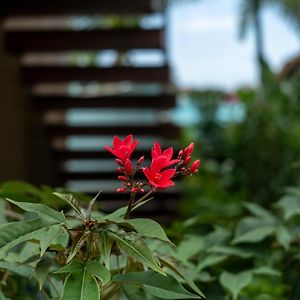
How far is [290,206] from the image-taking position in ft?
5.59

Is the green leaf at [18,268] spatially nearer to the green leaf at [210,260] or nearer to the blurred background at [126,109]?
the green leaf at [210,260]

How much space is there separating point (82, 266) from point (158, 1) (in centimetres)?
391

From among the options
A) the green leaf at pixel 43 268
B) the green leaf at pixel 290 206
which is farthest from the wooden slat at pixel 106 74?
the green leaf at pixel 43 268

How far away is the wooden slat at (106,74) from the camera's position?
4.89 metres

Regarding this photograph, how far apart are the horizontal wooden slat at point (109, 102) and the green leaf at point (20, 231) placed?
4021 millimetres

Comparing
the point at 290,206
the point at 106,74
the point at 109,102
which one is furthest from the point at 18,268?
the point at 109,102

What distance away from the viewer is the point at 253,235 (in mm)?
1549

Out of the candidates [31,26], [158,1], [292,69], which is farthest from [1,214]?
[292,69]

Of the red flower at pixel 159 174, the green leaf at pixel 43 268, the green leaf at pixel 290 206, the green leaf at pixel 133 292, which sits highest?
the red flower at pixel 159 174

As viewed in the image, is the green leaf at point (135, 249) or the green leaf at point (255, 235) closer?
the green leaf at point (135, 249)

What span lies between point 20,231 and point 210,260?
21.6 inches

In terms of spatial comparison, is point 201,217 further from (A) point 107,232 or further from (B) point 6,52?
(B) point 6,52

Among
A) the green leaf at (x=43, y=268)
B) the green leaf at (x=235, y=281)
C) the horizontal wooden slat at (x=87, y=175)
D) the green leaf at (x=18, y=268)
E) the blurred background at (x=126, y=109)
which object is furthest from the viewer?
the horizontal wooden slat at (x=87, y=175)

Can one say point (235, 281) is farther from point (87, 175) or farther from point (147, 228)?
point (87, 175)
